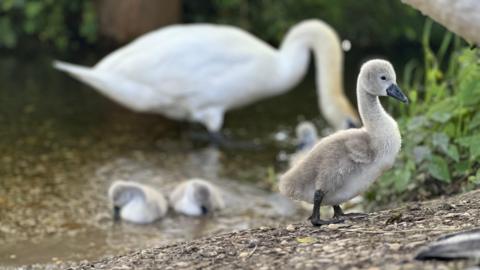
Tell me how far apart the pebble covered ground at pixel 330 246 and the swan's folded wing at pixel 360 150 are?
25 cm

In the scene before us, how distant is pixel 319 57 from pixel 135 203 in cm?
315

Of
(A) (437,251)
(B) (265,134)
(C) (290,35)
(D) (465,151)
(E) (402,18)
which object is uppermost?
(E) (402,18)

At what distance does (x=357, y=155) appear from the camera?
429 cm

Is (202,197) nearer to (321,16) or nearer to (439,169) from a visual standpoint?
(439,169)

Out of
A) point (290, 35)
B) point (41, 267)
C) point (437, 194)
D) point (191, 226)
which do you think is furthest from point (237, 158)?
point (41, 267)

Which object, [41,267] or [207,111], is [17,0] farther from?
[41,267]

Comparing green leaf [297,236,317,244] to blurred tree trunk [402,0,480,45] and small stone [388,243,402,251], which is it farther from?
blurred tree trunk [402,0,480,45]

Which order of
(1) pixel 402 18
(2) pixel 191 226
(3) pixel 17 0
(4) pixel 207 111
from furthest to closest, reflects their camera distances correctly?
(1) pixel 402 18
(3) pixel 17 0
(4) pixel 207 111
(2) pixel 191 226

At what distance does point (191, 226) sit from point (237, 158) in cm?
199

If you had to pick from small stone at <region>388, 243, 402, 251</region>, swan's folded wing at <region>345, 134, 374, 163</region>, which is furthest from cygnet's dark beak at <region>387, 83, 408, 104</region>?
small stone at <region>388, 243, 402, 251</region>

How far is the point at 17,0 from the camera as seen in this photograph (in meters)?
12.7

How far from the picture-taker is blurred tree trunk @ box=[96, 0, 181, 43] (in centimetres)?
1164

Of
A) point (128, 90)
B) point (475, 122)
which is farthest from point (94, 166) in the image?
point (475, 122)

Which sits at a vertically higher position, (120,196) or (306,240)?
(120,196)
